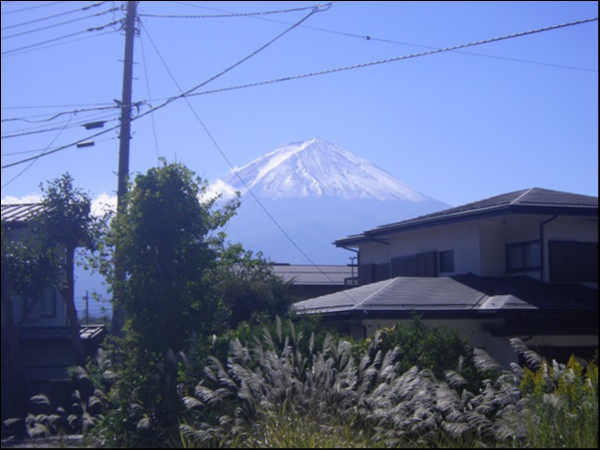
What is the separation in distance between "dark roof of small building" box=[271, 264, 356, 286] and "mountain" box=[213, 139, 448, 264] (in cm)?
4971

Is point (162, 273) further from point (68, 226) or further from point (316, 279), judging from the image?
point (316, 279)

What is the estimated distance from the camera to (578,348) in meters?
18.5

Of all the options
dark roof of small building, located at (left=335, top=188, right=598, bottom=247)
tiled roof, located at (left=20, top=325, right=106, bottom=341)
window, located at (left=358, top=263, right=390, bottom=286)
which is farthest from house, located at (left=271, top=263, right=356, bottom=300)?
tiled roof, located at (left=20, top=325, right=106, bottom=341)

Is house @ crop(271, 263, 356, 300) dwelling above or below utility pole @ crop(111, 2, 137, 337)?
below

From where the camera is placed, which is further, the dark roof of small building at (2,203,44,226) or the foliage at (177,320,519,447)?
the dark roof of small building at (2,203,44,226)

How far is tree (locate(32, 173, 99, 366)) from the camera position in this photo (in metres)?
19.2

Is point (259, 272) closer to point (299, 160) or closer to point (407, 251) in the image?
point (407, 251)

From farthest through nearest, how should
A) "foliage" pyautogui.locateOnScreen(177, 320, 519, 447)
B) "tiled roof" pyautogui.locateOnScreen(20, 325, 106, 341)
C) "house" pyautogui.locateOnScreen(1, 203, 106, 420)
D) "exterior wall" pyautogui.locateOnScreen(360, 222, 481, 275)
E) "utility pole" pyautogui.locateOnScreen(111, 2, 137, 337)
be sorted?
"tiled roof" pyautogui.locateOnScreen(20, 325, 106, 341) < "house" pyautogui.locateOnScreen(1, 203, 106, 420) < "exterior wall" pyautogui.locateOnScreen(360, 222, 481, 275) < "utility pole" pyautogui.locateOnScreen(111, 2, 137, 337) < "foliage" pyautogui.locateOnScreen(177, 320, 519, 447)

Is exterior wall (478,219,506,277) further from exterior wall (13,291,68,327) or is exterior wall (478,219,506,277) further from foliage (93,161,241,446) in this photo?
exterior wall (13,291,68,327)

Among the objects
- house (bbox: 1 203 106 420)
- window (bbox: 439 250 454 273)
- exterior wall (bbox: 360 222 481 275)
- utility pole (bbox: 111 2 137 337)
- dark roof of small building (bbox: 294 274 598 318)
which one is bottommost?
house (bbox: 1 203 106 420)

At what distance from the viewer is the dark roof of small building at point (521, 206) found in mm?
19562

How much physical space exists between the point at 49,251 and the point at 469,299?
10.7m

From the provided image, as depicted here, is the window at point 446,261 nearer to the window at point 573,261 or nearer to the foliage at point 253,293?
the window at point 573,261

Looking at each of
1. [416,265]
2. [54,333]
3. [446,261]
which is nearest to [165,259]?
[446,261]
